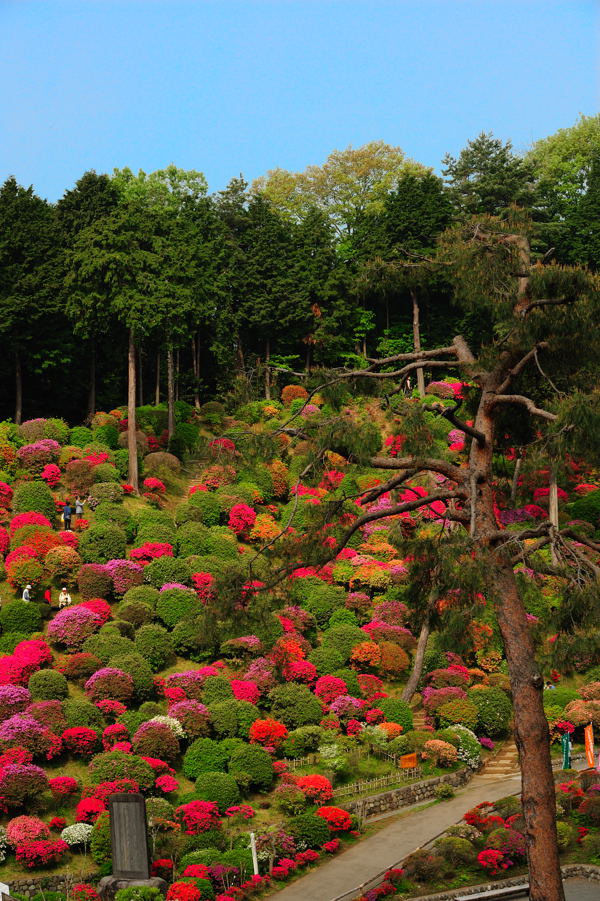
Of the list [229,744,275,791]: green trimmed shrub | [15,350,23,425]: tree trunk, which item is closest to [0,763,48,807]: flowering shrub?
[229,744,275,791]: green trimmed shrub

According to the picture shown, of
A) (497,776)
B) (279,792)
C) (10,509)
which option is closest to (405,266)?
(279,792)

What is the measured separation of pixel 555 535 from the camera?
13.1 m

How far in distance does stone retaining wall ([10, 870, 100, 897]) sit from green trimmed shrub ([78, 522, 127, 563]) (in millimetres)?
13039

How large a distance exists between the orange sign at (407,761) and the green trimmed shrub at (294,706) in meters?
2.23

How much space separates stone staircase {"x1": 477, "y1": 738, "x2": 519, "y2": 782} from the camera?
2581 centimetres

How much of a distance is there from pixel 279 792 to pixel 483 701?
25.5 ft

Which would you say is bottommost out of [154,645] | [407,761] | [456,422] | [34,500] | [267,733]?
[407,761]

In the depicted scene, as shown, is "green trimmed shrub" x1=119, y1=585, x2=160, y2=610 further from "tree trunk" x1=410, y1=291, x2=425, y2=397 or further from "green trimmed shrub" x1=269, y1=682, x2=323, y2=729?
"tree trunk" x1=410, y1=291, x2=425, y2=397

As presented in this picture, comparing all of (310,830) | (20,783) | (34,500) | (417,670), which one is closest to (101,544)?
(34,500)

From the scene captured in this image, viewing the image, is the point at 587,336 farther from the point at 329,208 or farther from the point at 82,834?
the point at 329,208

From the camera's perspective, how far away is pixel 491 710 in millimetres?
27250

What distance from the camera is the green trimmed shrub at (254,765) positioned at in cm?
2272

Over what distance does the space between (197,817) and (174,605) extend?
915 cm

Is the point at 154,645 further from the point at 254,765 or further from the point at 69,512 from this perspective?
the point at 69,512
